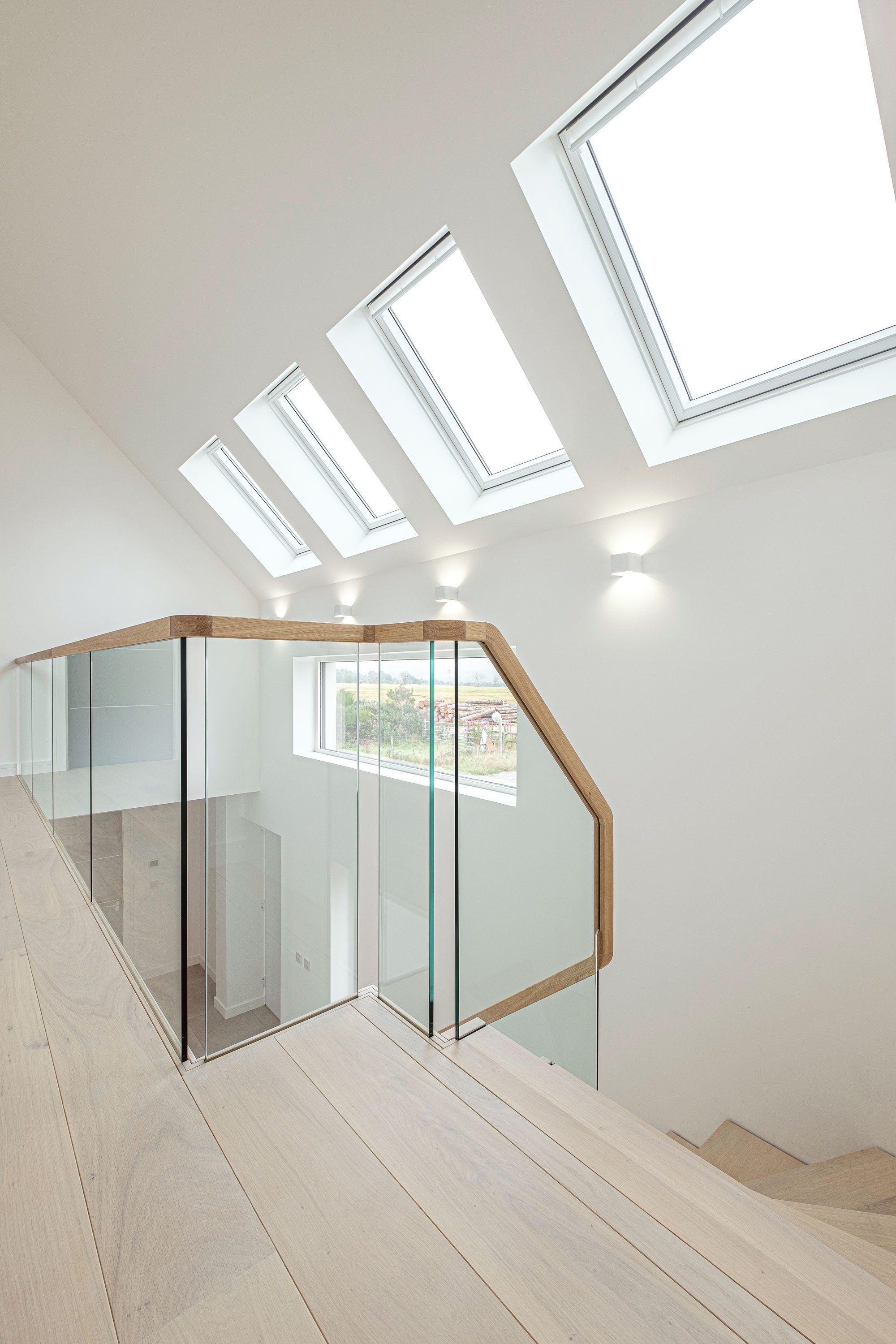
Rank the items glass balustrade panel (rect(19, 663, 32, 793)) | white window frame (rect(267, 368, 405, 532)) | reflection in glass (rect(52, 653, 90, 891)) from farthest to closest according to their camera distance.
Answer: white window frame (rect(267, 368, 405, 532)) → glass balustrade panel (rect(19, 663, 32, 793)) → reflection in glass (rect(52, 653, 90, 891))

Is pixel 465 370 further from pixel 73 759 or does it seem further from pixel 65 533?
pixel 65 533

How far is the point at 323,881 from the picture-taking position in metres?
→ 1.46

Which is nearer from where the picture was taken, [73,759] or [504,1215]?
[504,1215]

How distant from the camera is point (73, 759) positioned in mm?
2488

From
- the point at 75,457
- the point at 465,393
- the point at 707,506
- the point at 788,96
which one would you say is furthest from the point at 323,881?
the point at 75,457

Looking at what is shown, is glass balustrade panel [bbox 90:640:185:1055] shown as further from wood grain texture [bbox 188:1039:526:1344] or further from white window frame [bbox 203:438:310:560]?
white window frame [bbox 203:438:310:560]

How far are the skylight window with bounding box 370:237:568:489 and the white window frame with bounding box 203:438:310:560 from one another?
1.79m

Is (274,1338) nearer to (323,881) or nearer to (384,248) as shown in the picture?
(323,881)

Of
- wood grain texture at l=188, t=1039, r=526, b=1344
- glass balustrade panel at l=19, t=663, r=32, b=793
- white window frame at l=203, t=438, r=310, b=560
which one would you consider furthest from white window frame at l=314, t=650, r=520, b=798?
white window frame at l=203, t=438, r=310, b=560

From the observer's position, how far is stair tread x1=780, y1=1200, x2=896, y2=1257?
4.71 ft

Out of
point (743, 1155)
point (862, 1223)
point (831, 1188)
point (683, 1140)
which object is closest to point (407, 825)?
point (862, 1223)

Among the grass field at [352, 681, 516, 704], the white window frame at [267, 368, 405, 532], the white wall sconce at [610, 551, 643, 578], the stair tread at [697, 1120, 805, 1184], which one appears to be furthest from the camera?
the white window frame at [267, 368, 405, 532]

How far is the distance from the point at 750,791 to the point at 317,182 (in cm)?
284

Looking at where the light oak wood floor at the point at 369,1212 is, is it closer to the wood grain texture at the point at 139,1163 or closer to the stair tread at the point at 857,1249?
the wood grain texture at the point at 139,1163
